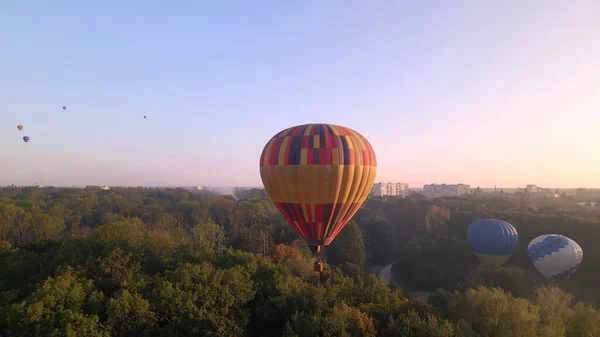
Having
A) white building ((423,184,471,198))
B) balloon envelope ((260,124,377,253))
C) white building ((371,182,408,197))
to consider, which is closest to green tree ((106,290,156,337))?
balloon envelope ((260,124,377,253))

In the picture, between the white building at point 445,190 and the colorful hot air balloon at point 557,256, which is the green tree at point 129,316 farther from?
the white building at point 445,190

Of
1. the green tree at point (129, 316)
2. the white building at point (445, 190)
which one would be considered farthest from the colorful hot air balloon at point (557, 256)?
the white building at point (445, 190)

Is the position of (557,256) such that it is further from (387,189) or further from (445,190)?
(445,190)

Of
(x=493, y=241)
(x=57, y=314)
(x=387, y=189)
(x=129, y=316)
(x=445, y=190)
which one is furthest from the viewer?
(x=387, y=189)

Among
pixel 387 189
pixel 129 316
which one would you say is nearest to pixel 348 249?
pixel 129 316

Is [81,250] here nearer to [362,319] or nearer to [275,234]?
[362,319]

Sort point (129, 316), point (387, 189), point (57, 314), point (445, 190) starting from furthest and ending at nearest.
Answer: point (387, 189)
point (445, 190)
point (129, 316)
point (57, 314)
